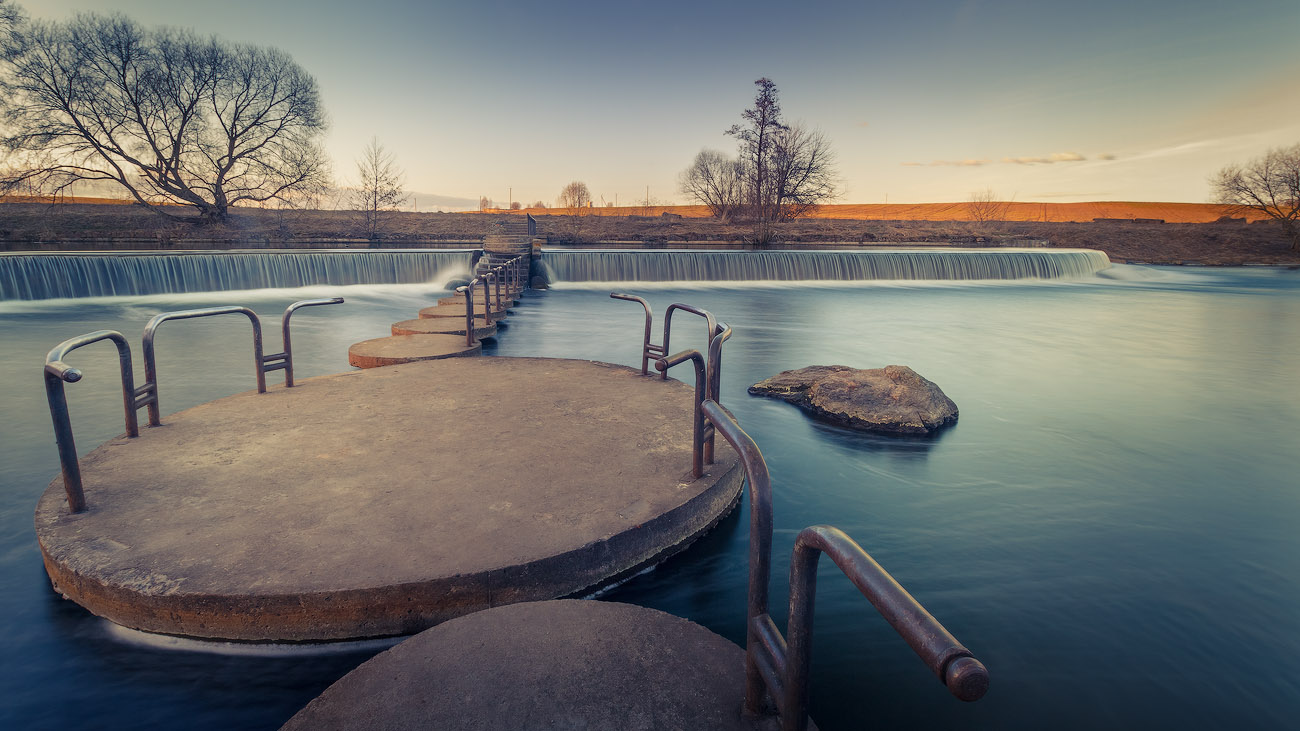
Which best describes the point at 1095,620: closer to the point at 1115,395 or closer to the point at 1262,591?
the point at 1262,591

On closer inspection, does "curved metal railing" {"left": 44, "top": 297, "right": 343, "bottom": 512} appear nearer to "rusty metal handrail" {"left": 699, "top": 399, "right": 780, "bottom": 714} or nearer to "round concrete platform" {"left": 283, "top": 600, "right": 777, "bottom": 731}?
"round concrete platform" {"left": 283, "top": 600, "right": 777, "bottom": 731}

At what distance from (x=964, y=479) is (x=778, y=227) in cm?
3956

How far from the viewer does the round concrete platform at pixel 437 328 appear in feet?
32.8

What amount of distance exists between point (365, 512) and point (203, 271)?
21926 mm

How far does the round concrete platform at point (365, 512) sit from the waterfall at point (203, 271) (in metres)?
18.8

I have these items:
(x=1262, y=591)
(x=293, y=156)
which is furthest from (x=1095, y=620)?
(x=293, y=156)

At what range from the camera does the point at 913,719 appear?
10.1ft

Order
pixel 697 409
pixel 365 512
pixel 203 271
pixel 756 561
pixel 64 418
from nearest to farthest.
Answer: pixel 756 561 < pixel 64 418 < pixel 365 512 < pixel 697 409 < pixel 203 271

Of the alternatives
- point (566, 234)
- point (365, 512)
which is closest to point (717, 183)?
point (566, 234)

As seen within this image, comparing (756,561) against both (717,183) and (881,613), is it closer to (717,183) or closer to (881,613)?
(881,613)

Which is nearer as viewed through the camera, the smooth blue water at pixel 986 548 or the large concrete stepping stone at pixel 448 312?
the smooth blue water at pixel 986 548

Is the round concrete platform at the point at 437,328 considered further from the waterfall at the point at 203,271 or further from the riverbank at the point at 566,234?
the riverbank at the point at 566,234

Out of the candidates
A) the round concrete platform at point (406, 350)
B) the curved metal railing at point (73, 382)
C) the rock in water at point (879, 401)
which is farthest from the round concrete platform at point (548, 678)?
the round concrete platform at point (406, 350)

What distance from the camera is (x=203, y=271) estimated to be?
20.7 meters
